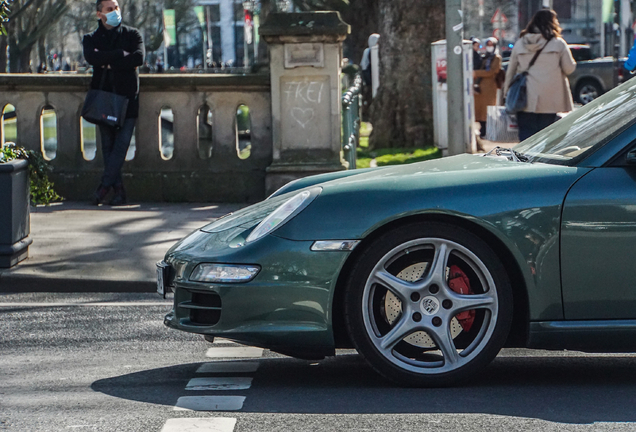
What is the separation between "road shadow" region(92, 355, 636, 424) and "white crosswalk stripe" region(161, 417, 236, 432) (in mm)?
204

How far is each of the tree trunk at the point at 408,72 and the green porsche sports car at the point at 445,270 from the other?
12658 millimetres

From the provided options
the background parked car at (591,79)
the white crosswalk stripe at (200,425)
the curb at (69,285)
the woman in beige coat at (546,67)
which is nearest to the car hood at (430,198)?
the white crosswalk stripe at (200,425)

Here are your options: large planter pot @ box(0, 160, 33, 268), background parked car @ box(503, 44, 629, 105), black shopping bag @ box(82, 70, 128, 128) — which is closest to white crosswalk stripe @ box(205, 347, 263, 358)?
large planter pot @ box(0, 160, 33, 268)

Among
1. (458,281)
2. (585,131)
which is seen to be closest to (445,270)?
(458,281)

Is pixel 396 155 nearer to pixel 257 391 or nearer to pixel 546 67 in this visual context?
pixel 546 67

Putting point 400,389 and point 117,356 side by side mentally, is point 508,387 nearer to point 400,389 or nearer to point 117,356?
point 400,389

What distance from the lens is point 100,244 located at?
27.4 feet

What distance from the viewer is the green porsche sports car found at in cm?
422

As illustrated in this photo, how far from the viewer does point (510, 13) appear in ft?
268

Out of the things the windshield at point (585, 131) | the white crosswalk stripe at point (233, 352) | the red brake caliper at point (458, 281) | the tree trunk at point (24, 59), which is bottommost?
the white crosswalk stripe at point (233, 352)

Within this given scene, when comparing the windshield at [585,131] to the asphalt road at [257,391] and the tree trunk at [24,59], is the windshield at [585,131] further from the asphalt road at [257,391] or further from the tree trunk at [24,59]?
the tree trunk at [24,59]

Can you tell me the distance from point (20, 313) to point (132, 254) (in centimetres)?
168

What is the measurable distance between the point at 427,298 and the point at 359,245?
1.16 feet

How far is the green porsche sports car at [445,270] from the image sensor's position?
422 cm
